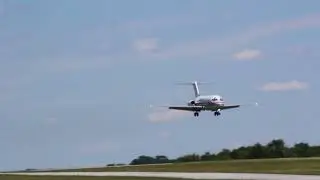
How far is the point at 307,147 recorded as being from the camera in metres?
133

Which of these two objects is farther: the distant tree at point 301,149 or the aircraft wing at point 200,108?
the distant tree at point 301,149

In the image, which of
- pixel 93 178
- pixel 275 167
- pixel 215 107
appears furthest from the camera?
pixel 215 107

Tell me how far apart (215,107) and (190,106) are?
3908mm

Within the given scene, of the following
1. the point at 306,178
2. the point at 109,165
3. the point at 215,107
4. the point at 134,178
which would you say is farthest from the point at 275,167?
the point at 109,165

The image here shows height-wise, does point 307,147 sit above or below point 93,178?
Answer: above

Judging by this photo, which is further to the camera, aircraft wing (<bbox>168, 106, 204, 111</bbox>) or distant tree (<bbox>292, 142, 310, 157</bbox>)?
distant tree (<bbox>292, 142, 310, 157</bbox>)

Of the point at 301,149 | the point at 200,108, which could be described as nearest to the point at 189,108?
the point at 200,108

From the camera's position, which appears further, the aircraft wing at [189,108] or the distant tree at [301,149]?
the distant tree at [301,149]

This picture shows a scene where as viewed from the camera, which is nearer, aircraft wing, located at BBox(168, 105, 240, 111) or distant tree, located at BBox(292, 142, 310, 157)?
aircraft wing, located at BBox(168, 105, 240, 111)

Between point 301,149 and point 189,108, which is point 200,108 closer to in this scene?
point 189,108

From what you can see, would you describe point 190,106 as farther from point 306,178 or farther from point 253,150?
point 306,178

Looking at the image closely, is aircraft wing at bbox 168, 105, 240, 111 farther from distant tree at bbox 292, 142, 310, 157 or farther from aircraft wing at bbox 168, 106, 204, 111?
distant tree at bbox 292, 142, 310, 157

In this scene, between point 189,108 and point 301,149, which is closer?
point 189,108

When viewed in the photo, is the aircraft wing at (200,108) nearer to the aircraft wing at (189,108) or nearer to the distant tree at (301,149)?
the aircraft wing at (189,108)
